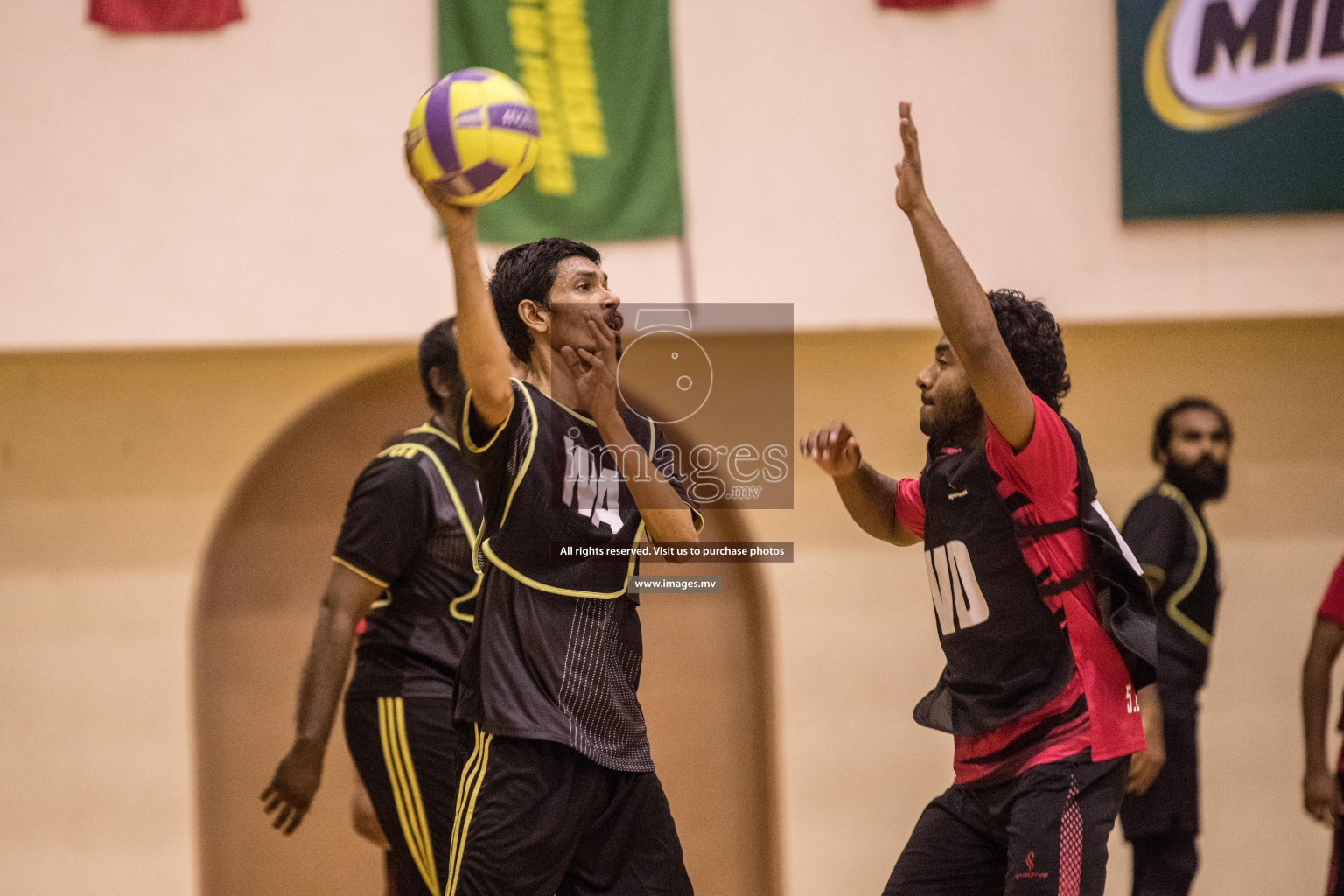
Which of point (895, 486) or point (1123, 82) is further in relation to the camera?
point (1123, 82)

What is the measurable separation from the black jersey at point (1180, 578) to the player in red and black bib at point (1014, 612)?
67.4 inches

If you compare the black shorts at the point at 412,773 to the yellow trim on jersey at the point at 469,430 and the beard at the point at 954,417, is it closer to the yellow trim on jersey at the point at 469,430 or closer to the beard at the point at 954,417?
the yellow trim on jersey at the point at 469,430

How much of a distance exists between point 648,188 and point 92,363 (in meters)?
2.64

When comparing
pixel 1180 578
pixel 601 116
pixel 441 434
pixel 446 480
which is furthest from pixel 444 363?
pixel 1180 578

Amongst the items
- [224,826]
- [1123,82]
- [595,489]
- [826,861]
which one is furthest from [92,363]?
[1123,82]

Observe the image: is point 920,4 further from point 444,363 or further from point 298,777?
point 298,777

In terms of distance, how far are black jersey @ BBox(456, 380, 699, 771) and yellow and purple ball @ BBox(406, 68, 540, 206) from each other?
466 mm

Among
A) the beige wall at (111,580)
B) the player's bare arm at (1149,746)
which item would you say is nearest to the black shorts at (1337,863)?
the player's bare arm at (1149,746)

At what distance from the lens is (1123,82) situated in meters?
5.54

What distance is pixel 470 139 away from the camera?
2494 mm

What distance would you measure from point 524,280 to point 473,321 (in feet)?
1.59

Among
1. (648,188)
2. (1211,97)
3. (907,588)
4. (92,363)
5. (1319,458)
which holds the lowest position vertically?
(907,588)

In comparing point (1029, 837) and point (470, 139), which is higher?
point (470, 139)

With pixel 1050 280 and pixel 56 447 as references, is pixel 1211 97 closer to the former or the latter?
pixel 1050 280
